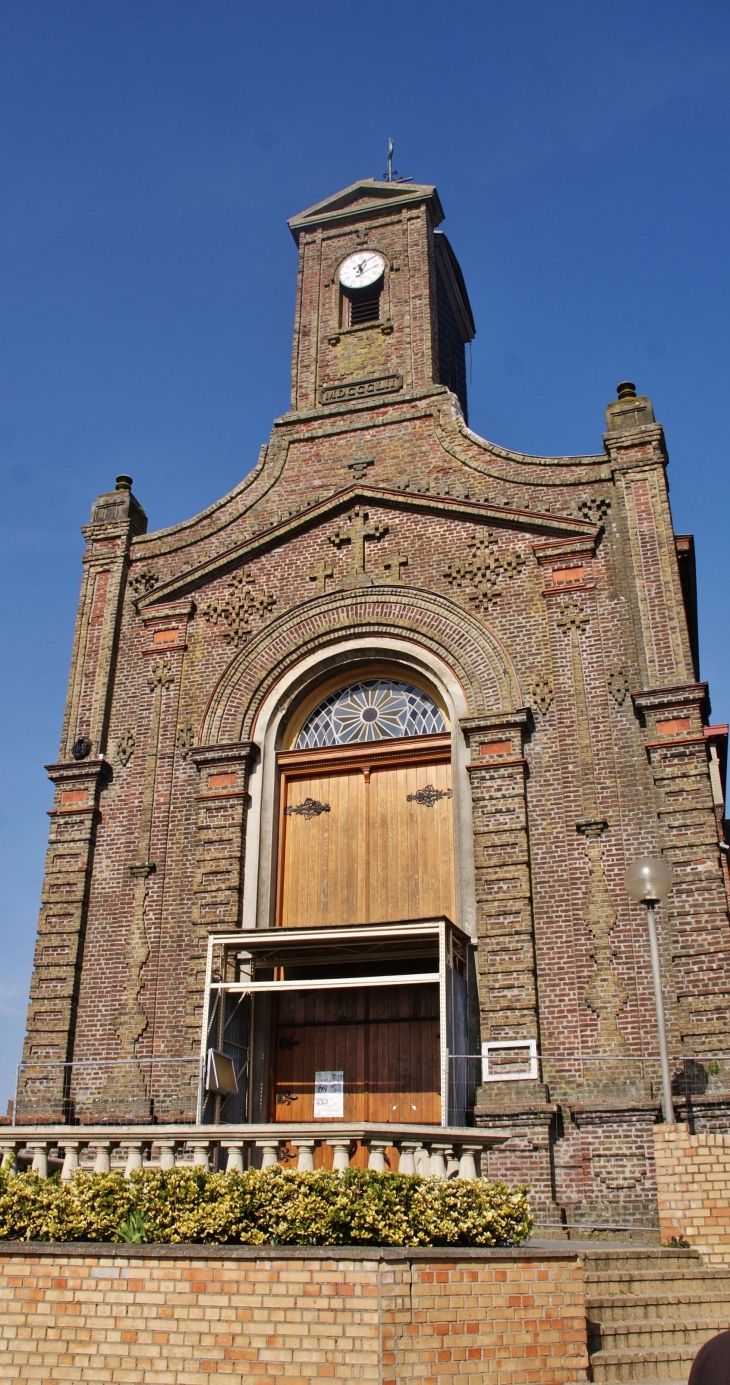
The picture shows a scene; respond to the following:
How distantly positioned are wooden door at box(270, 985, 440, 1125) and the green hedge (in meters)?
5.69

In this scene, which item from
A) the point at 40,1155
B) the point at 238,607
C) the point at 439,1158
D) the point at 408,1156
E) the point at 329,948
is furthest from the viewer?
the point at 238,607

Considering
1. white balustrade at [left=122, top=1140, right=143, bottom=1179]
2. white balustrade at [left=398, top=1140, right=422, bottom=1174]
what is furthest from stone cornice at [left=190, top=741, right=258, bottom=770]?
white balustrade at [left=398, top=1140, right=422, bottom=1174]

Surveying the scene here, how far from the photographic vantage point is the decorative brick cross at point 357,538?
1736cm

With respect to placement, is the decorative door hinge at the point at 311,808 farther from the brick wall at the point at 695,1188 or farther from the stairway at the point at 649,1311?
the stairway at the point at 649,1311

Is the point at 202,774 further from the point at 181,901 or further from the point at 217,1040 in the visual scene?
the point at 217,1040

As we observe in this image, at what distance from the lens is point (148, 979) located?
15578 mm

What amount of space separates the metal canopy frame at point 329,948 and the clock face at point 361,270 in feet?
40.9

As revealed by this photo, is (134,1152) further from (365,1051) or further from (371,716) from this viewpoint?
(371,716)

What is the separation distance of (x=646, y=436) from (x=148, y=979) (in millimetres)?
10103

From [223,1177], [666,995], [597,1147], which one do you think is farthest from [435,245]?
[223,1177]

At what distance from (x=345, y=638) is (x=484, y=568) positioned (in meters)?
2.22

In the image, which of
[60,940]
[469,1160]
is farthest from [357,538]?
[469,1160]

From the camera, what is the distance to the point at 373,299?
70.4 feet

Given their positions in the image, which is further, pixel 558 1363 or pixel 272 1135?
pixel 272 1135
